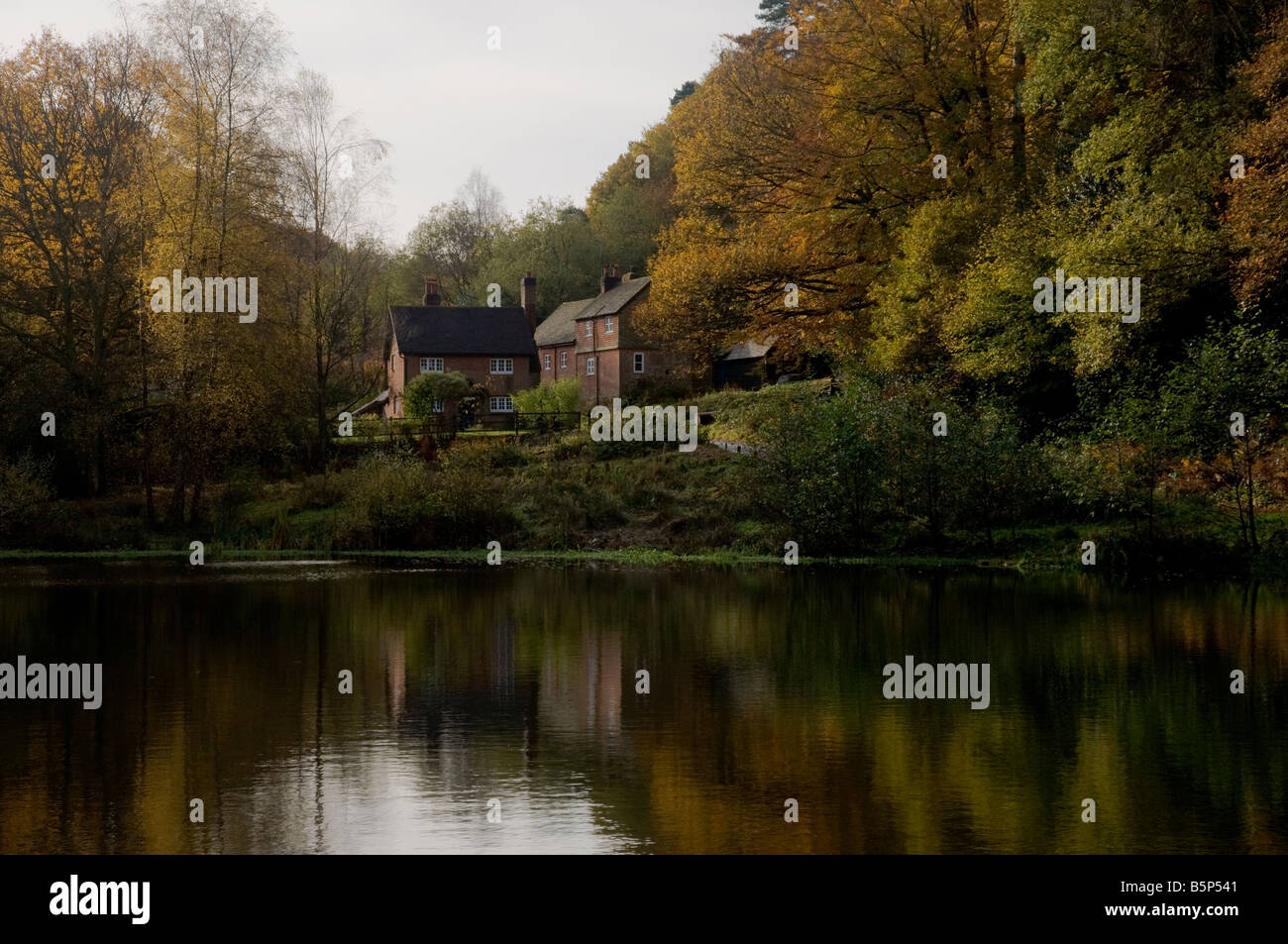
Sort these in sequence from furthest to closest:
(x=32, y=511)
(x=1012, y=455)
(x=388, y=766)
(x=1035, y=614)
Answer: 1. (x=32, y=511)
2. (x=1012, y=455)
3. (x=1035, y=614)
4. (x=388, y=766)

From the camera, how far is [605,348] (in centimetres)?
7669

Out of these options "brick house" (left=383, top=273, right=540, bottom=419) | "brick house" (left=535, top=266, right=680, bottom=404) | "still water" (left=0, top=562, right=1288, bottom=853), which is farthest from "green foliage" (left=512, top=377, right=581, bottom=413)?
"still water" (left=0, top=562, right=1288, bottom=853)

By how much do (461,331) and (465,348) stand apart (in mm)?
1442

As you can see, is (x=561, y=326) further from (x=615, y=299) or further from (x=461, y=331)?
(x=615, y=299)

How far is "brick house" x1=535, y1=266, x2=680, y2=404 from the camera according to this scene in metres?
75.1

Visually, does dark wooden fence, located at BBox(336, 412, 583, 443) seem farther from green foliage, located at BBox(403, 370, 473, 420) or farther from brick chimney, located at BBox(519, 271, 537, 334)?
brick chimney, located at BBox(519, 271, 537, 334)

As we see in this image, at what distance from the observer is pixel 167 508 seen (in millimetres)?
38719

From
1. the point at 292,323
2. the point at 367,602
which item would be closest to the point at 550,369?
the point at 292,323

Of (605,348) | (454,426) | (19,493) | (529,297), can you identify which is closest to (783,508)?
(19,493)

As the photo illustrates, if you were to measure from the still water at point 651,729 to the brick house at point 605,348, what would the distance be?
5177 centimetres

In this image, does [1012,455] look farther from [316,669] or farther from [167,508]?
[167,508]

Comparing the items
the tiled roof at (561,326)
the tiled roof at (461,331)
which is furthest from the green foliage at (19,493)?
the tiled roof at (561,326)
